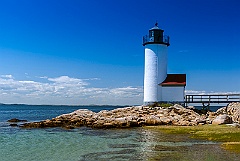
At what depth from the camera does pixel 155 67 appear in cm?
3391

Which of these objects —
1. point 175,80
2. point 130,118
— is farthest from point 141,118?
point 175,80

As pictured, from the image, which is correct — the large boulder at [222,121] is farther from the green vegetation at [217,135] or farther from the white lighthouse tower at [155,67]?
the white lighthouse tower at [155,67]

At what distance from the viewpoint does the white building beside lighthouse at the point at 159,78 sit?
33.5m

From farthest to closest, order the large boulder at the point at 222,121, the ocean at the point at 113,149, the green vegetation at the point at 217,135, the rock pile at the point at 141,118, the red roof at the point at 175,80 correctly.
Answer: the red roof at the point at 175,80 → the rock pile at the point at 141,118 → the large boulder at the point at 222,121 → the green vegetation at the point at 217,135 → the ocean at the point at 113,149

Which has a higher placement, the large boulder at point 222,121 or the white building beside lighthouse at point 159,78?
the white building beside lighthouse at point 159,78

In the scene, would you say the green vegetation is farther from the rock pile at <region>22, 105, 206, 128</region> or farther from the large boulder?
the large boulder

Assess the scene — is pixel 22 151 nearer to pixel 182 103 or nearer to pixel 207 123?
pixel 207 123

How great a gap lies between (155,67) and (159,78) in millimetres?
1266

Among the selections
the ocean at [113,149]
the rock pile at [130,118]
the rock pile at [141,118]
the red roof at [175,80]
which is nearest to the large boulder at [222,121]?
the rock pile at [141,118]

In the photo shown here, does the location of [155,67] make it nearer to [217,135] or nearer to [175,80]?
[175,80]

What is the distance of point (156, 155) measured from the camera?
1399 centimetres

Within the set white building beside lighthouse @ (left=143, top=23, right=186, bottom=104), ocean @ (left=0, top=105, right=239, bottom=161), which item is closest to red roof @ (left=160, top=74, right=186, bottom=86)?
white building beside lighthouse @ (left=143, top=23, right=186, bottom=104)

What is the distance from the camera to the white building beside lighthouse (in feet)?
110

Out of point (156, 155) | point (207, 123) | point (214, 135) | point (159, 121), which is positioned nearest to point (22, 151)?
point (156, 155)
